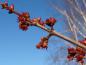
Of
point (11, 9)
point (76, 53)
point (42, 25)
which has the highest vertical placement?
point (11, 9)

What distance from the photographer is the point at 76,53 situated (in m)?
1.88

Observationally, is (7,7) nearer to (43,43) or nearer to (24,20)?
(24,20)

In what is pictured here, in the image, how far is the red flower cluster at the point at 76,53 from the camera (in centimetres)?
187

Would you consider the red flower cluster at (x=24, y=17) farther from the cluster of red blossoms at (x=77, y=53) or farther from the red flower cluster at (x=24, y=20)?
the cluster of red blossoms at (x=77, y=53)

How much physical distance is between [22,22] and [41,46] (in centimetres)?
19

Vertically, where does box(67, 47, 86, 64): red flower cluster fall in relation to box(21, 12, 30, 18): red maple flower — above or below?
below

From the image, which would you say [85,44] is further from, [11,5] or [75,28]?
[75,28]

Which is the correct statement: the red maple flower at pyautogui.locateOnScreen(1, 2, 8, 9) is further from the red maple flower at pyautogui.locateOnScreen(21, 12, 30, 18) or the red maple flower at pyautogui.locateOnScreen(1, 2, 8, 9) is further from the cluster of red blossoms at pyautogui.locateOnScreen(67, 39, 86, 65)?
the cluster of red blossoms at pyautogui.locateOnScreen(67, 39, 86, 65)

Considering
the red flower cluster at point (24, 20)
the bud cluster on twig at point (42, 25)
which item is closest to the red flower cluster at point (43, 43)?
the bud cluster on twig at point (42, 25)

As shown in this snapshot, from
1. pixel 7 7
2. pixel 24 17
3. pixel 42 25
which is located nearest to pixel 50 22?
pixel 42 25

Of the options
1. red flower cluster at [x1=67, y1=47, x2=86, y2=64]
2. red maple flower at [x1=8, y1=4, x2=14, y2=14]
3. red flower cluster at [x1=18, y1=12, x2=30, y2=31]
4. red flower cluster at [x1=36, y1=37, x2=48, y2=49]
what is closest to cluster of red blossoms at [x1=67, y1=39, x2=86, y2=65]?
red flower cluster at [x1=67, y1=47, x2=86, y2=64]

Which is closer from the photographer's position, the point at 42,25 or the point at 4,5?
the point at 42,25

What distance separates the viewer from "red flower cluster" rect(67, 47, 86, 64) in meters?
1.87

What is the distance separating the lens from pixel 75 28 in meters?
16.1
